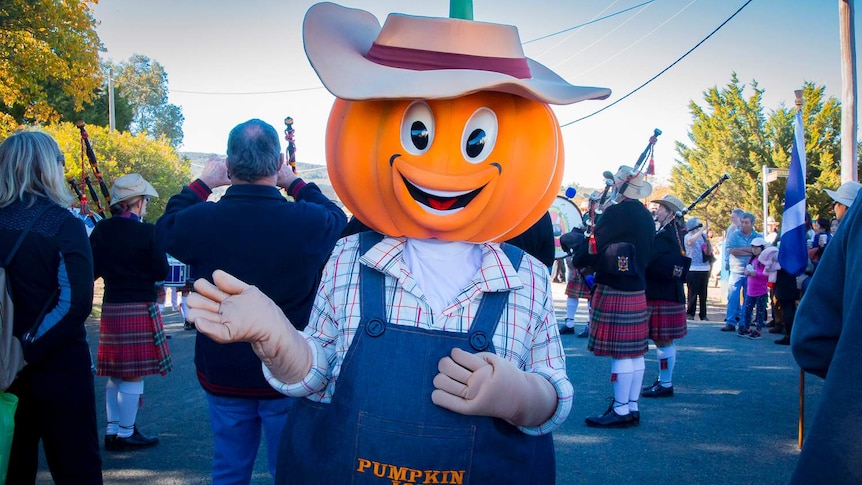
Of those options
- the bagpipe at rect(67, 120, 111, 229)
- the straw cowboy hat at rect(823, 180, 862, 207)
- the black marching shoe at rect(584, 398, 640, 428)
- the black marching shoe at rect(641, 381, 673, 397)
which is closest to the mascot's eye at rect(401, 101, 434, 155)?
the bagpipe at rect(67, 120, 111, 229)

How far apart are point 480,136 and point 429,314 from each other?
52 cm

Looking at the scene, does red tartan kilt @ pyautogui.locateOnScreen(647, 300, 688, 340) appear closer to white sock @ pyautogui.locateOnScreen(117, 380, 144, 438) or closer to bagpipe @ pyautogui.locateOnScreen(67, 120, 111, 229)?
white sock @ pyautogui.locateOnScreen(117, 380, 144, 438)

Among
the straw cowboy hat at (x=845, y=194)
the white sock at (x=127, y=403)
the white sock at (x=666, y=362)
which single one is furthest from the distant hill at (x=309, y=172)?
the straw cowboy hat at (x=845, y=194)

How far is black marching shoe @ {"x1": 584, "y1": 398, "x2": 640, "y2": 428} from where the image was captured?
16.7 ft

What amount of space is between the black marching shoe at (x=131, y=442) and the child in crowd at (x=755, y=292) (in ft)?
26.5

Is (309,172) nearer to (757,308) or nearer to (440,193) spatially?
(757,308)

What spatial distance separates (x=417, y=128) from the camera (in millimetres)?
1834

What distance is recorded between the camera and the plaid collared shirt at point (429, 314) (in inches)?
68.6

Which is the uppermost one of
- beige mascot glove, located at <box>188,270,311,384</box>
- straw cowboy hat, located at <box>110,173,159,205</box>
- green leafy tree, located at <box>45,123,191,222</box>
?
green leafy tree, located at <box>45,123,191,222</box>

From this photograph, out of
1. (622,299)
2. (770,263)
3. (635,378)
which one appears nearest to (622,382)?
(635,378)

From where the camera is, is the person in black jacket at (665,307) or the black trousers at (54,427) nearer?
the black trousers at (54,427)

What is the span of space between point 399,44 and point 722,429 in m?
4.53

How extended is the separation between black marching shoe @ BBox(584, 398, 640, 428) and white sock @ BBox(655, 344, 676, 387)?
1.03m

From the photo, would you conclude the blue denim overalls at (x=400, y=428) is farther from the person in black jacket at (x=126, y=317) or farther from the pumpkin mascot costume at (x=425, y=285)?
the person in black jacket at (x=126, y=317)
